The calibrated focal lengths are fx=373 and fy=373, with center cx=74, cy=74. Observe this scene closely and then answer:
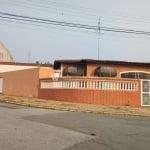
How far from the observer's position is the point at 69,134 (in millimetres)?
11547

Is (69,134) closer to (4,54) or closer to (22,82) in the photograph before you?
(22,82)

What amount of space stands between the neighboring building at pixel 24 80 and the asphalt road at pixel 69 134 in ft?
44.8

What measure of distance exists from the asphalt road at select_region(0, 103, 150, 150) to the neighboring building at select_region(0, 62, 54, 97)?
13.7 meters

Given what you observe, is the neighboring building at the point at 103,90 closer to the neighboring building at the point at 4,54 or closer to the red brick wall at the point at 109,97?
the red brick wall at the point at 109,97

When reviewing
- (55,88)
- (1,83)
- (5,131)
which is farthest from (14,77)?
(5,131)

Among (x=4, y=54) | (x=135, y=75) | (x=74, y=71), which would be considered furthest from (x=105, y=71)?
(x=4, y=54)

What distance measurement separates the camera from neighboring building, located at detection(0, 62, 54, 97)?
29166 mm

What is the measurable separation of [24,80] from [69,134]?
19977mm

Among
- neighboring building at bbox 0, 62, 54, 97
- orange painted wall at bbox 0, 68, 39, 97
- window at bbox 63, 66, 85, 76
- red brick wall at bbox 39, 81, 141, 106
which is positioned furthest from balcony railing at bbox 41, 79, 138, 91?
window at bbox 63, 66, 85, 76

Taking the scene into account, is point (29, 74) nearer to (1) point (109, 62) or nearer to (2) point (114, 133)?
(1) point (109, 62)

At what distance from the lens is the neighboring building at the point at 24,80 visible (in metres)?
29.2

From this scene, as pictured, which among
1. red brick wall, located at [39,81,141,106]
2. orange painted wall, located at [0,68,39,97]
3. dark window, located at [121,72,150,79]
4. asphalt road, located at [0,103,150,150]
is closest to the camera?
asphalt road, located at [0,103,150,150]

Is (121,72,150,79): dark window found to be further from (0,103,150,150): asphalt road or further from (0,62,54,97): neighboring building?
(0,103,150,150): asphalt road

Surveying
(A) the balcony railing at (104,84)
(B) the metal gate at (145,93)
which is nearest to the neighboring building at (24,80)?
(A) the balcony railing at (104,84)
